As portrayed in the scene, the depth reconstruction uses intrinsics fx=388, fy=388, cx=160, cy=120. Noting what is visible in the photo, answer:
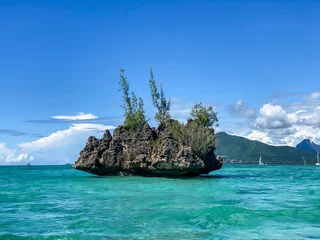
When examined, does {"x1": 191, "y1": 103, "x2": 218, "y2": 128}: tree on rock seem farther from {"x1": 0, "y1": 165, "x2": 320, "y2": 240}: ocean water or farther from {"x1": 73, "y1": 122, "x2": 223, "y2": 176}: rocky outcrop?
{"x1": 0, "y1": 165, "x2": 320, "y2": 240}: ocean water

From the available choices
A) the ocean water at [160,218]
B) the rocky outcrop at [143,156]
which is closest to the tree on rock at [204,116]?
the rocky outcrop at [143,156]

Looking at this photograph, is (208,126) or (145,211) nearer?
(145,211)

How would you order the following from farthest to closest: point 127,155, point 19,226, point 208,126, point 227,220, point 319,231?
1. point 208,126
2. point 127,155
3. point 227,220
4. point 19,226
5. point 319,231

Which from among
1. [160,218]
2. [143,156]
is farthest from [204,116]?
[160,218]

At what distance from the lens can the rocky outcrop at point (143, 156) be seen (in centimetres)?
4031

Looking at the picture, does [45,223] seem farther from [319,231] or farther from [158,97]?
[158,97]

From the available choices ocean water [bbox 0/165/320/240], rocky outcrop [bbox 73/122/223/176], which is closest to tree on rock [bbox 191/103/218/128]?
rocky outcrop [bbox 73/122/223/176]

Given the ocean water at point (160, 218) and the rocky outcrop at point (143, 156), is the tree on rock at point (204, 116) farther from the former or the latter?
the ocean water at point (160, 218)

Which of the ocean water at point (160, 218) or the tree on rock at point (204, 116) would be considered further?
the tree on rock at point (204, 116)

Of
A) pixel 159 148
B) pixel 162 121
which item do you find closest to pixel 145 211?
pixel 159 148

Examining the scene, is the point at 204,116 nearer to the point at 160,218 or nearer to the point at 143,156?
the point at 143,156

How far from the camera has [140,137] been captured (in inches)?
1828

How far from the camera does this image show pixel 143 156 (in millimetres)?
43469

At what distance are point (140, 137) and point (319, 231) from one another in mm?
34946
